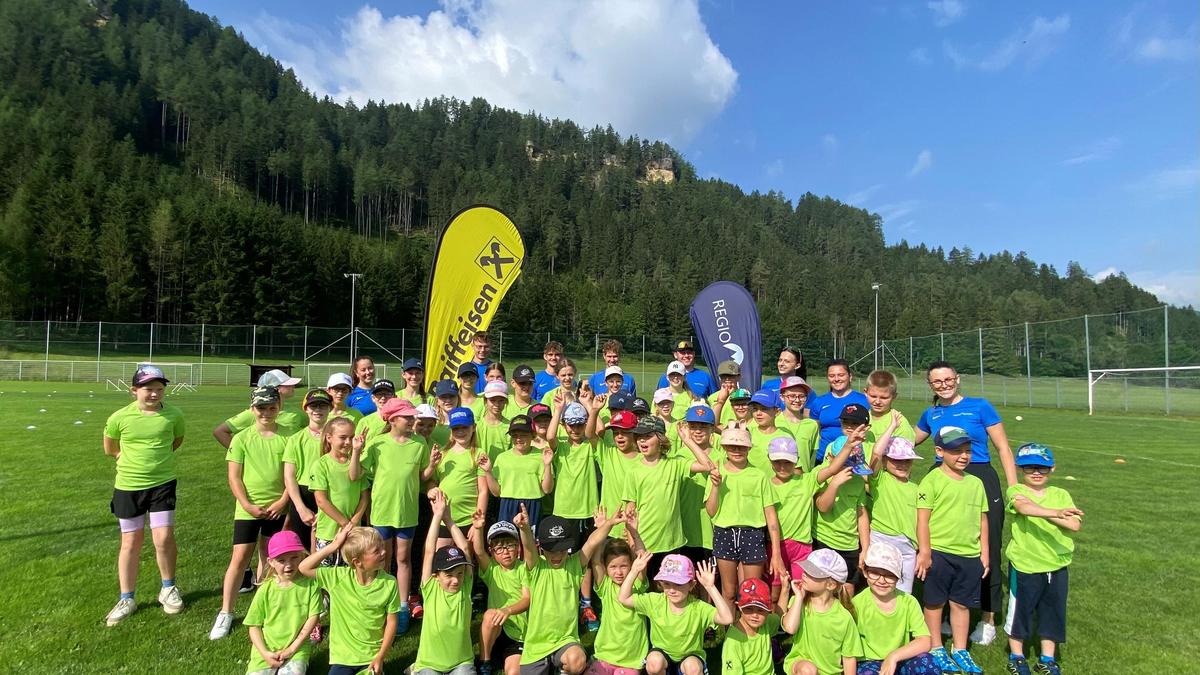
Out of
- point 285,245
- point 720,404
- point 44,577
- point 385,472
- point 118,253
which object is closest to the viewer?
point 385,472

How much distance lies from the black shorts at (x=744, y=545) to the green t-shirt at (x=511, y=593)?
1455mm

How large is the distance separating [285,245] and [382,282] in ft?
34.4

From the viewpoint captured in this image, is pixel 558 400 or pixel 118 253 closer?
pixel 558 400

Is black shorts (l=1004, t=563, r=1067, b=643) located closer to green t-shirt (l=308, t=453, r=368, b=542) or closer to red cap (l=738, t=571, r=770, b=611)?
red cap (l=738, t=571, r=770, b=611)

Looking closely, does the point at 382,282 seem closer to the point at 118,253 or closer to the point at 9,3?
the point at 118,253

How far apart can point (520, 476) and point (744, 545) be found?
1801 mm

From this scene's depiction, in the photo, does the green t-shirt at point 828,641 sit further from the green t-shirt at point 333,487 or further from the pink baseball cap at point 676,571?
the green t-shirt at point 333,487

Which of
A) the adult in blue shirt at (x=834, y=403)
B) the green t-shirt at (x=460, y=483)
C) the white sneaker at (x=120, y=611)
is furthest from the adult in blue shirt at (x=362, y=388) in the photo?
the adult in blue shirt at (x=834, y=403)

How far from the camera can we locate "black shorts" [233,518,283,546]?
15.3 ft

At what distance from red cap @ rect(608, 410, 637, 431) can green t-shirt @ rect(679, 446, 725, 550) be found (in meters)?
0.56

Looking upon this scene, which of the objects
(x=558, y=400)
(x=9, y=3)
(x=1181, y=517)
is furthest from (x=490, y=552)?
(x=9, y=3)

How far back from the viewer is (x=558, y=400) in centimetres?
574

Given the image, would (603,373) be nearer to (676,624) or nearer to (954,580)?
(676,624)

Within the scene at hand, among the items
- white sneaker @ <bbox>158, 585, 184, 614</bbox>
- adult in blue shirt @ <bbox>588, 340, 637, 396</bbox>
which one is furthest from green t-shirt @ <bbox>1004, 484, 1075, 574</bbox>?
white sneaker @ <bbox>158, 585, 184, 614</bbox>
